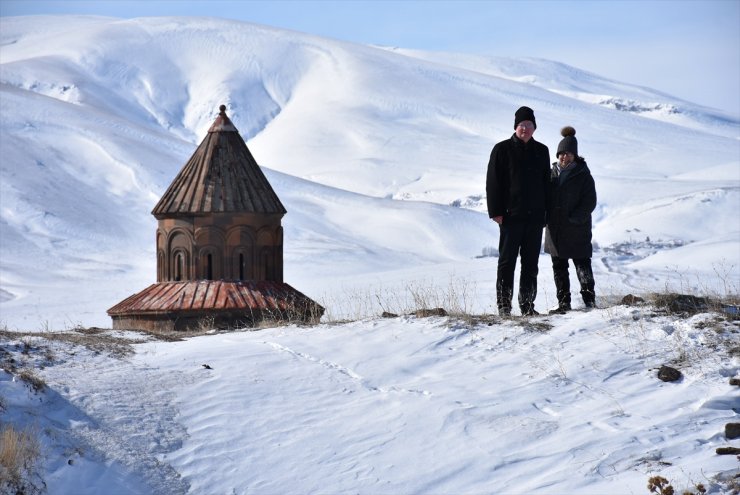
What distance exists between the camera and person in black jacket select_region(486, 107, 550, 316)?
10.9 metres

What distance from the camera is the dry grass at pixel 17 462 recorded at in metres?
7.15

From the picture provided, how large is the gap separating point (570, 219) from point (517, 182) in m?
0.67

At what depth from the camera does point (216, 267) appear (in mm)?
17953

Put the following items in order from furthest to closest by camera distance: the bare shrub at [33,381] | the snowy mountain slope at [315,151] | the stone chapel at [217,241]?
the snowy mountain slope at [315,151], the stone chapel at [217,241], the bare shrub at [33,381]

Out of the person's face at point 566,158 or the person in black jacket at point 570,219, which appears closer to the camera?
the person in black jacket at point 570,219

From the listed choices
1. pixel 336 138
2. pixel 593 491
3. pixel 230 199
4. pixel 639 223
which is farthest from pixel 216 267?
pixel 336 138

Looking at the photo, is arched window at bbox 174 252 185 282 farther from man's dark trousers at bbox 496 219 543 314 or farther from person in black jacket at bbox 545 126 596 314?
person in black jacket at bbox 545 126 596 314

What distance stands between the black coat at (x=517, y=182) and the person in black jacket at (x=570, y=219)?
0.22 m

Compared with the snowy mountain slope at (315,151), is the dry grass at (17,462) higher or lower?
lower

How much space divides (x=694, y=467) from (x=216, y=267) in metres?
11.4

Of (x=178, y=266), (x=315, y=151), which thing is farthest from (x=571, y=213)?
(x=315, y=151)

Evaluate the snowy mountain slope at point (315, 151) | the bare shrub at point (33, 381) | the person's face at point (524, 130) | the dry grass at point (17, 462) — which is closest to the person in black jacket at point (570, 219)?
the person's face at point (524, 130)

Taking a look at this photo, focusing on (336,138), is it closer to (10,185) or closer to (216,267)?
(10,185)

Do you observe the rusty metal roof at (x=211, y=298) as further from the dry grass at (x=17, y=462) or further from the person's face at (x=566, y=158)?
the dry grass at (x=17, y=462)
